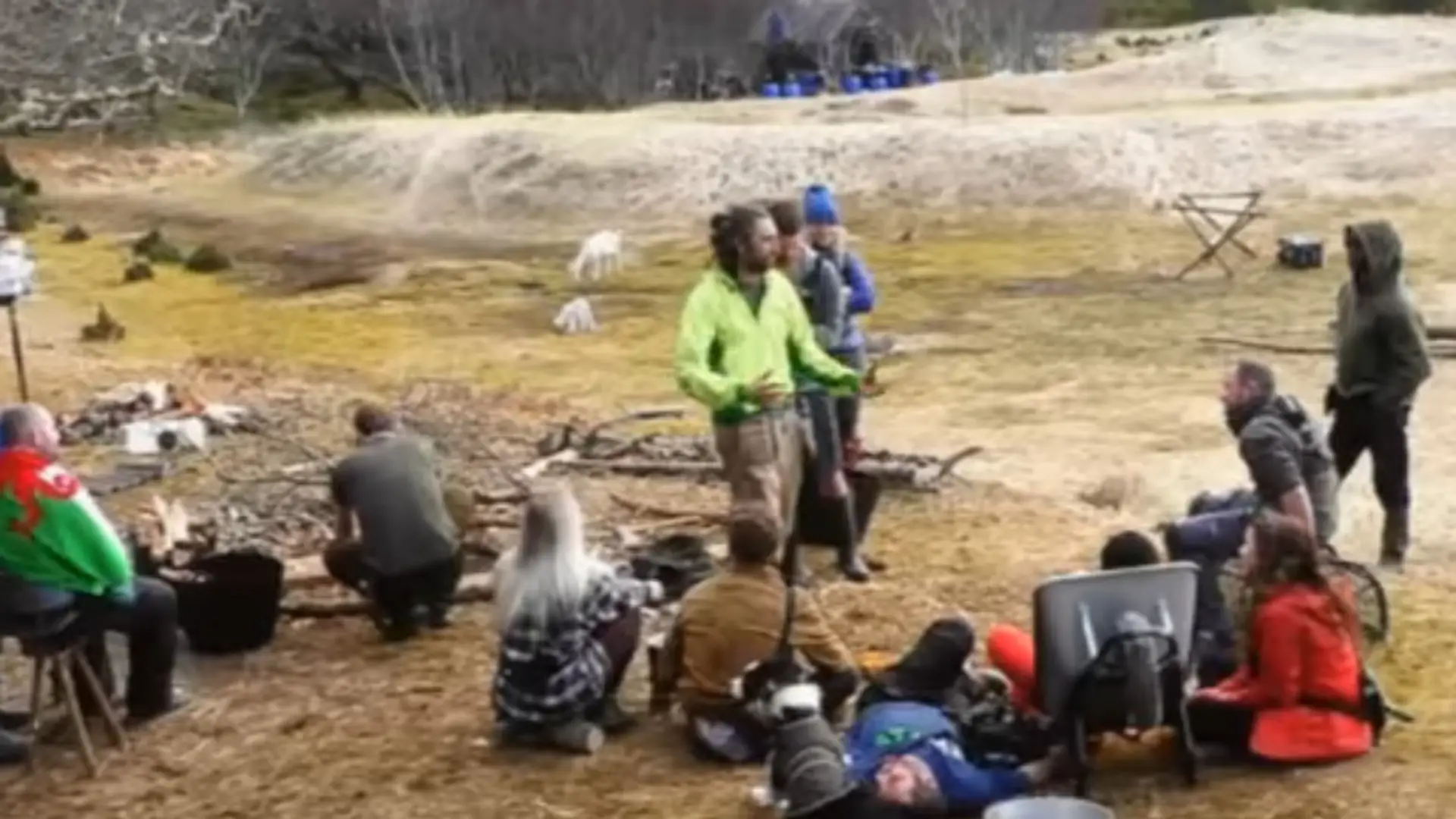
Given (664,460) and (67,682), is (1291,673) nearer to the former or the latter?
(67,682)

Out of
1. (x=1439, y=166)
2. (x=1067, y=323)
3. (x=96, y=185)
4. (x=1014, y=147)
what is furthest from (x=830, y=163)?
(x=96, y=185)

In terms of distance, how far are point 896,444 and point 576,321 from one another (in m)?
6.77

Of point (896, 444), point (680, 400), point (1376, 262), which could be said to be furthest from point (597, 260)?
point (1376, 262)

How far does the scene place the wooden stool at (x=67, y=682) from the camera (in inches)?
333

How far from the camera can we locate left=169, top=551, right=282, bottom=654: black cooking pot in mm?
9922

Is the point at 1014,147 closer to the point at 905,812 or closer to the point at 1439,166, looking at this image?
the point at 1439,166

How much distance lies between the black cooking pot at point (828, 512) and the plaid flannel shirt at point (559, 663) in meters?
1.93

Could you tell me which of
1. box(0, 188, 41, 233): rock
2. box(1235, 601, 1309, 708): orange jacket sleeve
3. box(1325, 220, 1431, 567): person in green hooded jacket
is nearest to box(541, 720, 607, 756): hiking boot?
box(1235, 601, 1309, 708): orange jacket sleeve

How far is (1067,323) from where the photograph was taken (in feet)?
68.5

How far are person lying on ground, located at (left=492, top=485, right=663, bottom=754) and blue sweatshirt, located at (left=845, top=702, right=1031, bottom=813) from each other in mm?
1223

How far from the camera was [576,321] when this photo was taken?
71.0ft

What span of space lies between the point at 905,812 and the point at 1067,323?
45.6 ft

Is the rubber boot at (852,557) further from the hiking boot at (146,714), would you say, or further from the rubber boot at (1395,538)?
the hiking boot at (146,714)

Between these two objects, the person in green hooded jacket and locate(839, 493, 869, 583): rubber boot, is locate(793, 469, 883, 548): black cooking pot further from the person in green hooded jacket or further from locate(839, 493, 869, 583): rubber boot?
the person in green hooded jacket
